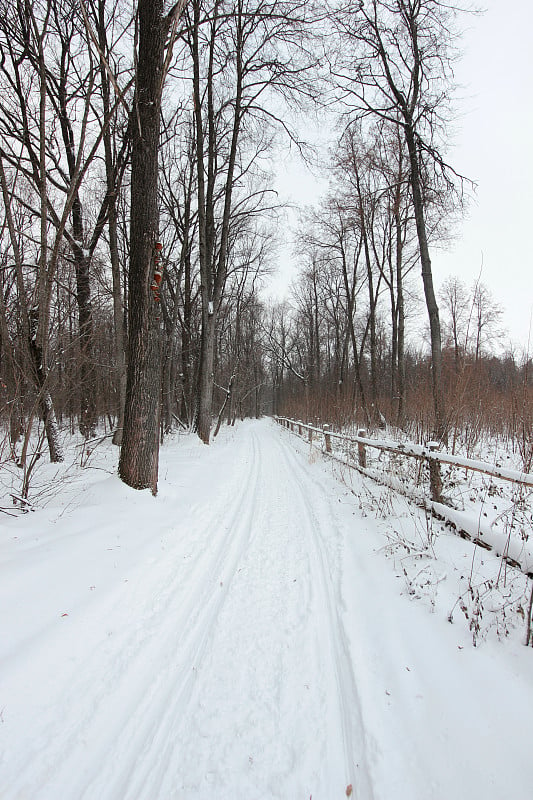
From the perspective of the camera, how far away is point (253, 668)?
2096 millimetres

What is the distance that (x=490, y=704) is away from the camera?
69.0 inches

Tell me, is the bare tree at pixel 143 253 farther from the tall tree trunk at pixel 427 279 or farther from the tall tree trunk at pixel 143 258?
the tall tree trunk at pixel 427 279

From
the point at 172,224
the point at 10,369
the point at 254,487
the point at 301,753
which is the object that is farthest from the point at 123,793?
the point at 172,224

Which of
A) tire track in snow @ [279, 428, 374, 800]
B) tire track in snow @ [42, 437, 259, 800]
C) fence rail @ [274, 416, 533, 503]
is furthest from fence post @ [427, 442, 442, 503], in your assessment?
tire track in snow @ [42, 437, 259, 800]

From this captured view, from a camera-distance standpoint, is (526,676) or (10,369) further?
(10,369)

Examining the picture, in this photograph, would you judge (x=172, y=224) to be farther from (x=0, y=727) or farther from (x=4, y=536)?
(x=0, y=727)

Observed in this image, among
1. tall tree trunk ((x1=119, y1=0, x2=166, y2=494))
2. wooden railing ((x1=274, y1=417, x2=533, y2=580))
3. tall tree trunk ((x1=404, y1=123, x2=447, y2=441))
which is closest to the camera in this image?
wooden railing ((x1=274, y1=417, x2=533, y2=580))

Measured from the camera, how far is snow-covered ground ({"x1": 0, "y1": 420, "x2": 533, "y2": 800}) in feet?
4.81

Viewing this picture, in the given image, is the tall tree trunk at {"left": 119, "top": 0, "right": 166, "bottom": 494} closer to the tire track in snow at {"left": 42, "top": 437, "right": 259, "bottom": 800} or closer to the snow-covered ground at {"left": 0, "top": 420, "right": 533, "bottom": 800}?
the snow-covered ground at {"left": 0, "top": 420, "right": 533, "bottom": 800}

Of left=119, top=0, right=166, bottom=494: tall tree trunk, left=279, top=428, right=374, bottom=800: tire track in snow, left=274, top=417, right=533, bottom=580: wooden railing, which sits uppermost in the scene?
left=119, top=0, right=166, bottom=494: tall tree trunk

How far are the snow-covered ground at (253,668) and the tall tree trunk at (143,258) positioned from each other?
117cm

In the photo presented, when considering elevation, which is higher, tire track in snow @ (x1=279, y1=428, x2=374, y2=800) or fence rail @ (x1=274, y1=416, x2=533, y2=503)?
fence rail @ (x1=274, y1=416, x2=533, y2=503)

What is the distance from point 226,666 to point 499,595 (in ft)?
7.21

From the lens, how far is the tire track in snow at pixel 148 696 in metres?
1.43
